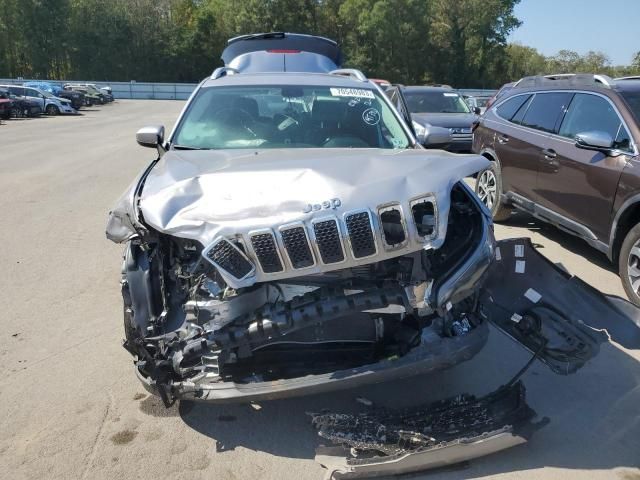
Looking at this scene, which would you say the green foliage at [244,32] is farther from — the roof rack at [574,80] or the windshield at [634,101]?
the windshield at [634,101]

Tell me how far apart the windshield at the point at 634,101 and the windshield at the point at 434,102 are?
28.8 ft

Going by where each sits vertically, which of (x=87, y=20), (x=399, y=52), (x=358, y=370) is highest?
(x=87, y=20)

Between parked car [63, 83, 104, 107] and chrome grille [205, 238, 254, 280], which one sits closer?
chrome grille [205, 238, 254, 280]


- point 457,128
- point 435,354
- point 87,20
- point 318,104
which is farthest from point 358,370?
point 87,20

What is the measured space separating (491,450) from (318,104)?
10.0 feet

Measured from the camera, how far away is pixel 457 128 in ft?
42.8

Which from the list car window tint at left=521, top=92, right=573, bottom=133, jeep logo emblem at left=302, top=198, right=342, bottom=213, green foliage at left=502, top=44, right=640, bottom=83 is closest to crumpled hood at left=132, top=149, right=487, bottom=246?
jeep logo emblem at left=302, top=198, right=342, bottom=213

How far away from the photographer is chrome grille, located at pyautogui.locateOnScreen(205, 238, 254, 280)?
8.74 ft

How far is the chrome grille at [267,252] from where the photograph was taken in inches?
104

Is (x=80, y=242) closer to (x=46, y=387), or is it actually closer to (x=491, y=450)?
(x=46, y=387)

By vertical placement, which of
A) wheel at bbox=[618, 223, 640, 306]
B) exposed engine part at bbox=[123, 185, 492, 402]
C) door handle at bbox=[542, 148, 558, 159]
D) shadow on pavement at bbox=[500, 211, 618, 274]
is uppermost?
door handle at bbox=[542, 148, 558, 159]

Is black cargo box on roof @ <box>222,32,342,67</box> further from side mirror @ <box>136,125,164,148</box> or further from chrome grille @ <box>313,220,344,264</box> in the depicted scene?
chrome grille @ <box>313,220,344,264</box>

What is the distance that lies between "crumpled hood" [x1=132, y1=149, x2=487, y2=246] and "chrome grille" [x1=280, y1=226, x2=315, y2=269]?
0.05 metres

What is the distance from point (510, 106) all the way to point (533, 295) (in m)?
4.71
